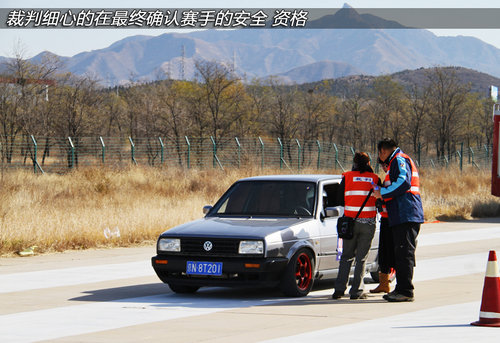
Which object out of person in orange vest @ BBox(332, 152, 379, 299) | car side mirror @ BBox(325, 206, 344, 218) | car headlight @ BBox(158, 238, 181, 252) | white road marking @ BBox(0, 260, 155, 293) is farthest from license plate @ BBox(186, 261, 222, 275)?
white road marking @ BBox(0, 260, 155, 293)

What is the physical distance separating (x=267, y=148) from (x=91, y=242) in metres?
31.6

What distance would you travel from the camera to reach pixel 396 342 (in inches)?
312

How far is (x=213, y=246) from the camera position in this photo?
35.5 feet

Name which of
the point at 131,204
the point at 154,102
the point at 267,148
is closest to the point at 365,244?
the point at 131,204

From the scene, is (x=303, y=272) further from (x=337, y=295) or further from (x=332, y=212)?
(x=332, y=212)

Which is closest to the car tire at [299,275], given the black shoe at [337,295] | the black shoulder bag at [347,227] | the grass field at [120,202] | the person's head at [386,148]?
the black shoe at [337,295]

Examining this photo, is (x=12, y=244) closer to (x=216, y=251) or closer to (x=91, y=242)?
(x=91, y=242)

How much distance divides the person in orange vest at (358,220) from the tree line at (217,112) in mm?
30490

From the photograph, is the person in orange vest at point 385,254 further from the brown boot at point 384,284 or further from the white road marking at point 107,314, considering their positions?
the white road marking at point 107,314

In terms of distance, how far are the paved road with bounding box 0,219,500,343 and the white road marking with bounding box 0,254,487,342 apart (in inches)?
0.4

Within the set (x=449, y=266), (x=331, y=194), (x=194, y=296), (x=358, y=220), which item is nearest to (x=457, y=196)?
(x=449, y=266)

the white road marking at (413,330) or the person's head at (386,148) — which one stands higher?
the person's head at (386,148)

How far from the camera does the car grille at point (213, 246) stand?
10734 mm

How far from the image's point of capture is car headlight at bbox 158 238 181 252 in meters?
11.0
